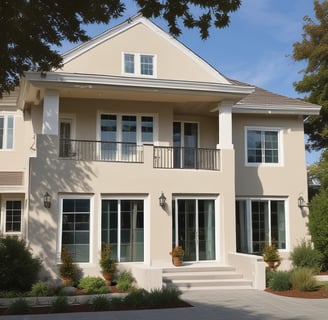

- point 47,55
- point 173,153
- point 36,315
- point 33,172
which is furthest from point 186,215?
point 47,55

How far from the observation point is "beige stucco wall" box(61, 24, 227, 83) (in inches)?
693

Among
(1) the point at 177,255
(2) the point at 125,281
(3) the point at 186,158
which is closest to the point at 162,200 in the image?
(1) the point at 177,255

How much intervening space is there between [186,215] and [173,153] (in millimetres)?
2472

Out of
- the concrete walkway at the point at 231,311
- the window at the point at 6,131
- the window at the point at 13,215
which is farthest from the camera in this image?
the window at the point at 13,215

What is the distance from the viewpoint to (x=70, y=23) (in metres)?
8.54

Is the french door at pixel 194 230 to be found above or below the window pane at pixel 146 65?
below

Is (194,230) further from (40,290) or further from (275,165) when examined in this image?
(40,290)

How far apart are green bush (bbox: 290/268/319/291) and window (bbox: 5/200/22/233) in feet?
34.6

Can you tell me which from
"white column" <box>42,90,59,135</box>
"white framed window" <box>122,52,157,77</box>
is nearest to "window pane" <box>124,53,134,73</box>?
"white framed window" <box>122,52,157,77</box>

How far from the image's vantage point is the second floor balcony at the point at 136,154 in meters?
17.5

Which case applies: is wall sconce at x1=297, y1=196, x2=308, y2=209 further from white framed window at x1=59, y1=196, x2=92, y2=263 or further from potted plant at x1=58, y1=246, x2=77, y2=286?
potted plant at x1=58, y1=246, x2=77, y2=286

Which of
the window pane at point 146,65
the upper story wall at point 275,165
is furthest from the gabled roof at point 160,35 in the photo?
the upper story wall at point 275,165

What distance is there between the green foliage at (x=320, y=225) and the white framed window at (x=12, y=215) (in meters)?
11.1

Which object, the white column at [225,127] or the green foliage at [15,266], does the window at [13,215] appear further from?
the white column at [225,127]
